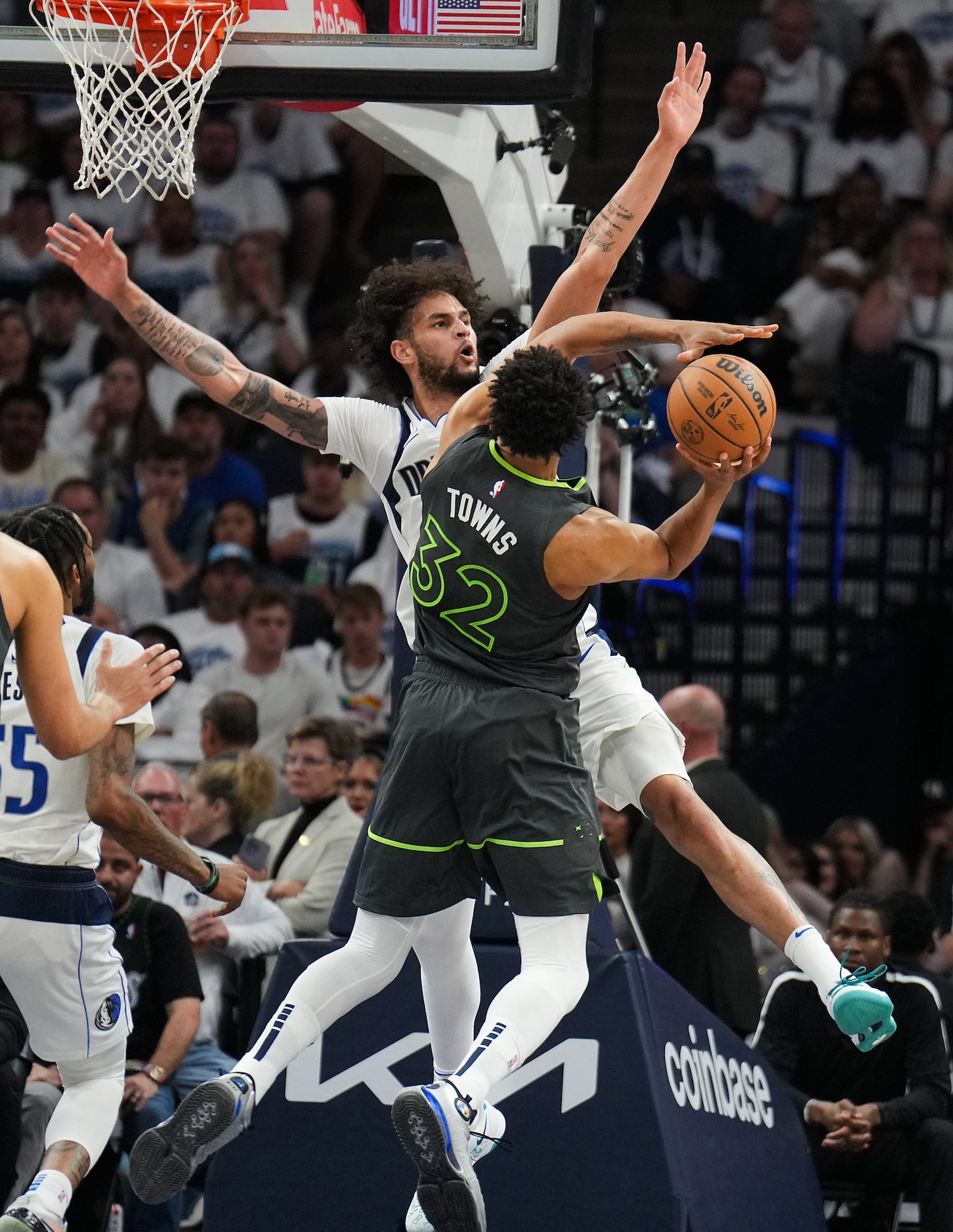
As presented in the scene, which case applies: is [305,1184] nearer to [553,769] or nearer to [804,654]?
[553,769]

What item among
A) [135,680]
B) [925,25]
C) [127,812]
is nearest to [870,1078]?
[127,812]

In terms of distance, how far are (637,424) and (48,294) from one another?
682 cm

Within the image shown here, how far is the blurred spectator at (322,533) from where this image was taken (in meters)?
11.6

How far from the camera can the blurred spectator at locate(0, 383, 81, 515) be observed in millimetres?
11961

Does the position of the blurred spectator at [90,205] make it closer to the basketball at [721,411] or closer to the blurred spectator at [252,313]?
the blurred spectator at [252,313]

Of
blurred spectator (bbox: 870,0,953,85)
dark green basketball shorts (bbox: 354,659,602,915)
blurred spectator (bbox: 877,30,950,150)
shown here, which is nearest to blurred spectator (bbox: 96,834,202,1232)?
dark green basketball shorts (bbox: 354,659,602,915)

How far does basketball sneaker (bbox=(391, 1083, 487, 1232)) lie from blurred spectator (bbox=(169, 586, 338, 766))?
585 cm

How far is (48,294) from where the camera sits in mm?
13234

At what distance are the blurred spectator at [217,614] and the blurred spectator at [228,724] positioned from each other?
5.17 feet

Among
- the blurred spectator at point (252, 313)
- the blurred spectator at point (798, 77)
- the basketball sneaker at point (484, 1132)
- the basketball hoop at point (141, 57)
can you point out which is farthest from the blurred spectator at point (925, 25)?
the basketball sneaker at point (484, 1132)

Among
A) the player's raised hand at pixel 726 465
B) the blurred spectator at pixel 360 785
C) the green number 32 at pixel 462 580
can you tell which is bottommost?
the blurred spectator at pixel 360 785

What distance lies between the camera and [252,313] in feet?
43.5

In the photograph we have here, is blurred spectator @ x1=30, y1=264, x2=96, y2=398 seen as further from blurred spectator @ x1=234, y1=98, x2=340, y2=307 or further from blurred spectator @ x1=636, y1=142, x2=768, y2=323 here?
blurred spectator @ x1=636, y1=142, x2=768, y2=323

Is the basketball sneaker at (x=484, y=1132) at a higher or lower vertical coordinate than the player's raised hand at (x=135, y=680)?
lower
